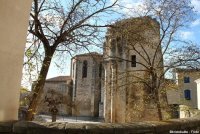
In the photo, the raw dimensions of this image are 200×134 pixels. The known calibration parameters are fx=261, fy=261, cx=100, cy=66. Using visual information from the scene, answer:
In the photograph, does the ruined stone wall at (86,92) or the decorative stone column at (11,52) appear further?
the ruined stone wall at (86,92)

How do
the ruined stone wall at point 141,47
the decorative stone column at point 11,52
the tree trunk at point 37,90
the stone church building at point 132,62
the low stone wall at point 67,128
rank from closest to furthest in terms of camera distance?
the low stone wall at point 67,128, the decorative stone column at point 11,52, the tree trunk at point 37,90, the ruined stone wall at point 141,47, the stone church building at point 132,62

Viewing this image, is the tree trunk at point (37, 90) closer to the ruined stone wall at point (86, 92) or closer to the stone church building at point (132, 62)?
the stone church building at point (132, 62)

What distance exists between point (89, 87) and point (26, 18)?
45.7 metres

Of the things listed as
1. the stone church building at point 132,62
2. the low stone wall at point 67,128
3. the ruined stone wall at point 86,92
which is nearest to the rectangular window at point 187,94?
the ruined stone wall at point 86,92

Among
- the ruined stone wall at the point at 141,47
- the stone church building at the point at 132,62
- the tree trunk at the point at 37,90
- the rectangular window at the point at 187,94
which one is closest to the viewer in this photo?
the tree trunk at the point at 37,90

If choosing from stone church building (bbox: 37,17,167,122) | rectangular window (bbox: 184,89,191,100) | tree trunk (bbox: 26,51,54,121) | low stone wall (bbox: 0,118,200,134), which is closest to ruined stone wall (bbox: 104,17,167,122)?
stone church building (bbox: 37,17,167,122)

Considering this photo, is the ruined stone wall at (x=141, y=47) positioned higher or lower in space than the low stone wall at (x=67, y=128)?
higher

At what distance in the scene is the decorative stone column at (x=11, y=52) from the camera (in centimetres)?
380

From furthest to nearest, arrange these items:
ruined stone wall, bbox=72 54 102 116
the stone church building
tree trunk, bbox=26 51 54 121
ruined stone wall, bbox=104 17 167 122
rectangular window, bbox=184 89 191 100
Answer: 1. rectangular window, bbox=184 89 191 100
2. ruined stone wall, bbox=72 54 102 116
3. the stone church building
4. ruined stone wall, bbox=104 17 167 122
5. tree trunk, bbox=26 51 54 121

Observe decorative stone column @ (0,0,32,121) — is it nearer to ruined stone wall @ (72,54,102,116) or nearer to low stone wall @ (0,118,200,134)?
low stone wall @ (0,118,200,134)

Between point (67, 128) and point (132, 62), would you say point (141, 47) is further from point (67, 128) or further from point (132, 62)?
point (67, 128)

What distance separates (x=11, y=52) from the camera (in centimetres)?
396

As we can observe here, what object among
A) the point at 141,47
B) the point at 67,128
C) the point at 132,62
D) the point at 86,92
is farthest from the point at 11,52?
the point at 86,92

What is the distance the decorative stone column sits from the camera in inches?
150
